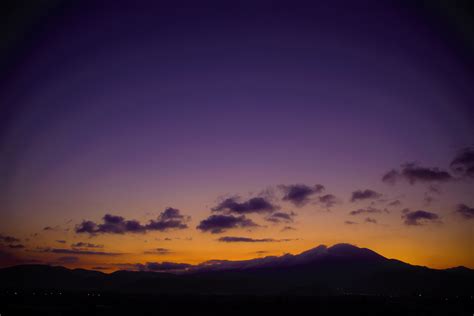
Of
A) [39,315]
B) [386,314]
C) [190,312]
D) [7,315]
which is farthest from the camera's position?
[190,312]

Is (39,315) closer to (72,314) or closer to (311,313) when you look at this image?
(72,314)

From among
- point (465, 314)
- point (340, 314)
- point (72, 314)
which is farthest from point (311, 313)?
point (72, 314)

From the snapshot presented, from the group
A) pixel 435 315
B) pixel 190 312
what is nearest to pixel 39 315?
pixel 190 312

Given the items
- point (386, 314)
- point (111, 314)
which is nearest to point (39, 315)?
point (111, 314)

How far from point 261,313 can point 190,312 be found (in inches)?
976

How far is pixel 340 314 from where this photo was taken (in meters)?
137

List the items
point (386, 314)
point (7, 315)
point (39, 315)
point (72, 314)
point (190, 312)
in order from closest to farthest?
point (7, 315)
point (39, 315)
point (72, 314)
point (386, 314)
point (190, 312)

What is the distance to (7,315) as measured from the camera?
113 m

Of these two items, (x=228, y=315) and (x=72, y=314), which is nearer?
(x=72, y=314)

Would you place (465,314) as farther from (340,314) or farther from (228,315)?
(228,315)

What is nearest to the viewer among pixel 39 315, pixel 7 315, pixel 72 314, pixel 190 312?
pixel 7 315

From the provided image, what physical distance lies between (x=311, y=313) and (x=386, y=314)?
24234mm

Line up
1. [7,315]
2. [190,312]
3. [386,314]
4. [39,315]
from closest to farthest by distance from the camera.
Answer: [7,315] < [39,315] < [386,314] < [190,312]

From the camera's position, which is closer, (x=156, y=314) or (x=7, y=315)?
(x=7, y=315)
